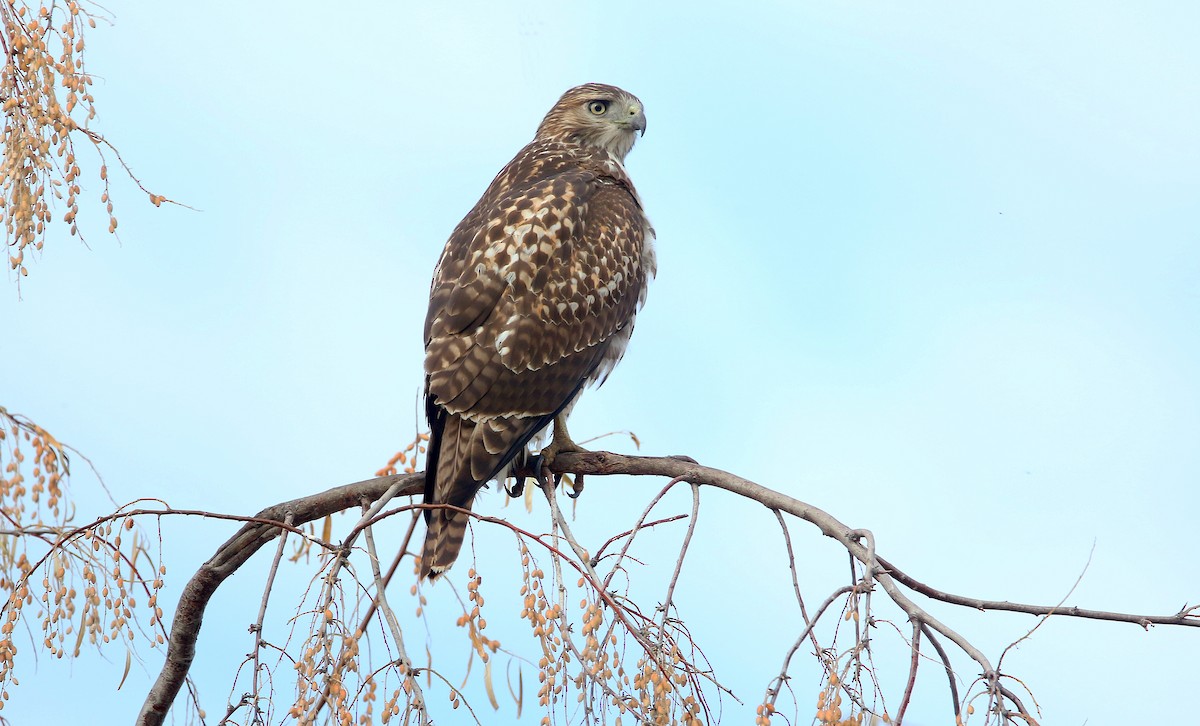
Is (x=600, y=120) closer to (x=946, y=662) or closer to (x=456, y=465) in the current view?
(x=456, y=465)

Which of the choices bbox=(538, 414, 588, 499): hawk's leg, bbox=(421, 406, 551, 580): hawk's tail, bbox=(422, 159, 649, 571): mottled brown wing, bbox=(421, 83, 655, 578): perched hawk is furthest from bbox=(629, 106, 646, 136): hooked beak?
bbox=(421, 406, 551, 580): hawk's tail

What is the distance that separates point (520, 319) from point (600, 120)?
1741 millimetres

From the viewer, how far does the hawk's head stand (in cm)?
616

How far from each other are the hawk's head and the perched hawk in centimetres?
57

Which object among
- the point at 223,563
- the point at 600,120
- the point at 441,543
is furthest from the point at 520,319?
the point at 600,120

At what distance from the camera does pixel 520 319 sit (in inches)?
191

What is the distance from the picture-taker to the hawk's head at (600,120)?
20.2 feet

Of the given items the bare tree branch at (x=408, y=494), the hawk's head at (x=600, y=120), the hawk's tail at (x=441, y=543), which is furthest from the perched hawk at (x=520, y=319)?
the hawk's head at (x=600, y=120)

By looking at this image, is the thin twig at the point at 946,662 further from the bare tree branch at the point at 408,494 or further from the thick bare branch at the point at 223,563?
the thick bare branch at the point at 223,563

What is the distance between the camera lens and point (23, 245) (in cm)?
405

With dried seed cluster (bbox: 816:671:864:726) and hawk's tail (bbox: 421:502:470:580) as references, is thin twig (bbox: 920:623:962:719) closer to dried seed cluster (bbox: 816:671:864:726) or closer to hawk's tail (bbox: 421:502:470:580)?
dried seed cluster (bbox: 816:671:864:726)

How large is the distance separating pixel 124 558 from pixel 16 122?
61.3 inches

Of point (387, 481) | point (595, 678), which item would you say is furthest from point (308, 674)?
point (387, 481)

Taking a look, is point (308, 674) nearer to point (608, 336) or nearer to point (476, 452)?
point (476, 452)
